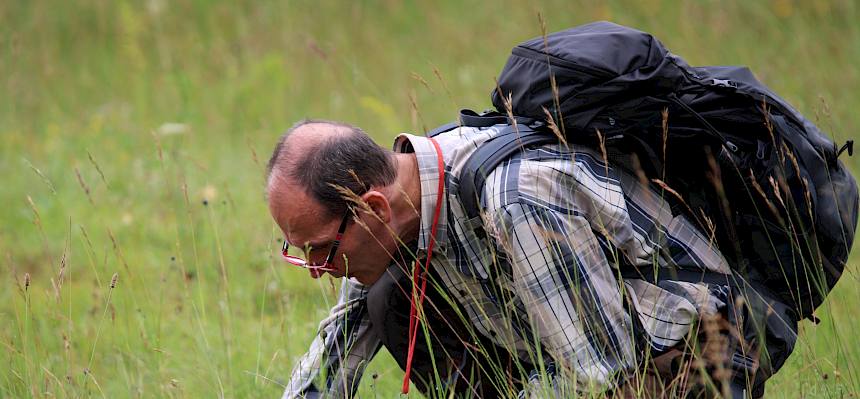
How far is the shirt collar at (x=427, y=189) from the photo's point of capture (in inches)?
94.7

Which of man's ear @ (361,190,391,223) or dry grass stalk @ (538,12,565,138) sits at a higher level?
dry grass stalk @ (538,12,565,138)

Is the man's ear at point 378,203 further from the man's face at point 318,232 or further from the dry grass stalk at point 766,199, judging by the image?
the dry grass stalk at point 766,199

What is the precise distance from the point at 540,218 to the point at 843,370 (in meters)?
1.47

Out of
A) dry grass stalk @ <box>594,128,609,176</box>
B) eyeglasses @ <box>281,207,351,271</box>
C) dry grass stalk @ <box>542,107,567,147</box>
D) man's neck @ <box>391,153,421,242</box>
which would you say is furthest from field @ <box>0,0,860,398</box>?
dry grass stalk @ <box>542,107,567,147</box>

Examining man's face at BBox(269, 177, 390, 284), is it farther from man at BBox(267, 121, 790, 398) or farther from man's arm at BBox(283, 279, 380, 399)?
man's arm at BBox(283, 279, 380, 399)

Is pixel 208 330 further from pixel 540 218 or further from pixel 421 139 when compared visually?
pixel 540 218

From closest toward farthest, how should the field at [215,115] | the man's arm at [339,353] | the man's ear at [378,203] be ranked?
1. the man's ear at [378,203]
2. the man's arm at [339,353]
3. the field at [215,115]

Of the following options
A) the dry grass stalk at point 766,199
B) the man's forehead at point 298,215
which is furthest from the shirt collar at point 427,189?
the dry grass stalk at point 766,199

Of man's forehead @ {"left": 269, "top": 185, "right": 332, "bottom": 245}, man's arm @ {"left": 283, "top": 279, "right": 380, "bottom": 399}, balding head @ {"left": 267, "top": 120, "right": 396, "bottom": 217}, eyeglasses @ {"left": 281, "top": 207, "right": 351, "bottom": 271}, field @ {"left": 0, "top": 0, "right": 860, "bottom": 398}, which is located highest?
balding head @ {"left": 267, "top": 120, "right": 396, "bottom": 217}

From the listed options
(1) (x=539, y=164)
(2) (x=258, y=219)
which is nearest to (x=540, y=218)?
(1) (x=539, y=164)

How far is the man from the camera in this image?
7.17 feet

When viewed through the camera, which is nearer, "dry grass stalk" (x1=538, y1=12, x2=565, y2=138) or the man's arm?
"dry grass stalk" (x1=538, y1=12, x2=565, y2=138)

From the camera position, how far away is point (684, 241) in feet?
8.05

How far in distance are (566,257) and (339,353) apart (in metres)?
0.81
